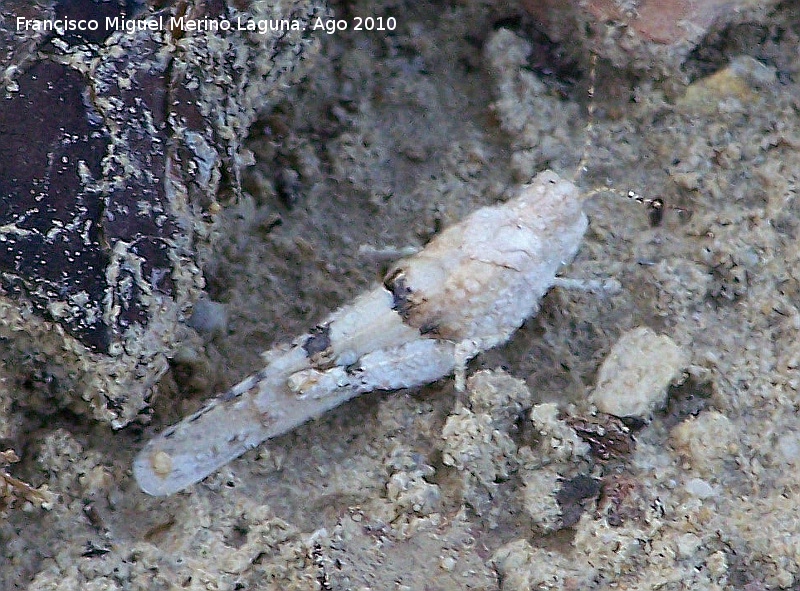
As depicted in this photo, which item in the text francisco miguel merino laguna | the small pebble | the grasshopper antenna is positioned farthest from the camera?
the grasshopper antenna

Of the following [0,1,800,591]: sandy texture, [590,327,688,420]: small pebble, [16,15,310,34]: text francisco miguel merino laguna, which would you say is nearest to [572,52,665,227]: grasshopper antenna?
[0,1,800,591]: sandy texture

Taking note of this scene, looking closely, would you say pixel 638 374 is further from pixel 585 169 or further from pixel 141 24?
pixel 141 24

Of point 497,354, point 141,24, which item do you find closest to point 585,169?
point 497,354

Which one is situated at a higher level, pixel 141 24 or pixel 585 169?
pixel 141 24

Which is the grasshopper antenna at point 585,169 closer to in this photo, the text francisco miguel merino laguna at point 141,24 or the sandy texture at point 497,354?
the sandy texture at point 497,354

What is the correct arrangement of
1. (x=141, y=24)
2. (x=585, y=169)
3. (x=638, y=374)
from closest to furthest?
(x=141, y=24), (x=638, y=374), (x=585, y=169)

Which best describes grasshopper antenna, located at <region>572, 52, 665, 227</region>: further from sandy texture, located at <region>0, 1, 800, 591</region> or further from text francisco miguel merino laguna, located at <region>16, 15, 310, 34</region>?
text francisco miguel merino laguna, located at <region>16, 15, 310, 34</region>

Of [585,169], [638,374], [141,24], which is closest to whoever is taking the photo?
[141,24]

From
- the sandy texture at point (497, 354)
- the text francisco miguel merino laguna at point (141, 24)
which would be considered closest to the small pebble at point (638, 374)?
the sandy texture at point (497, 354)
